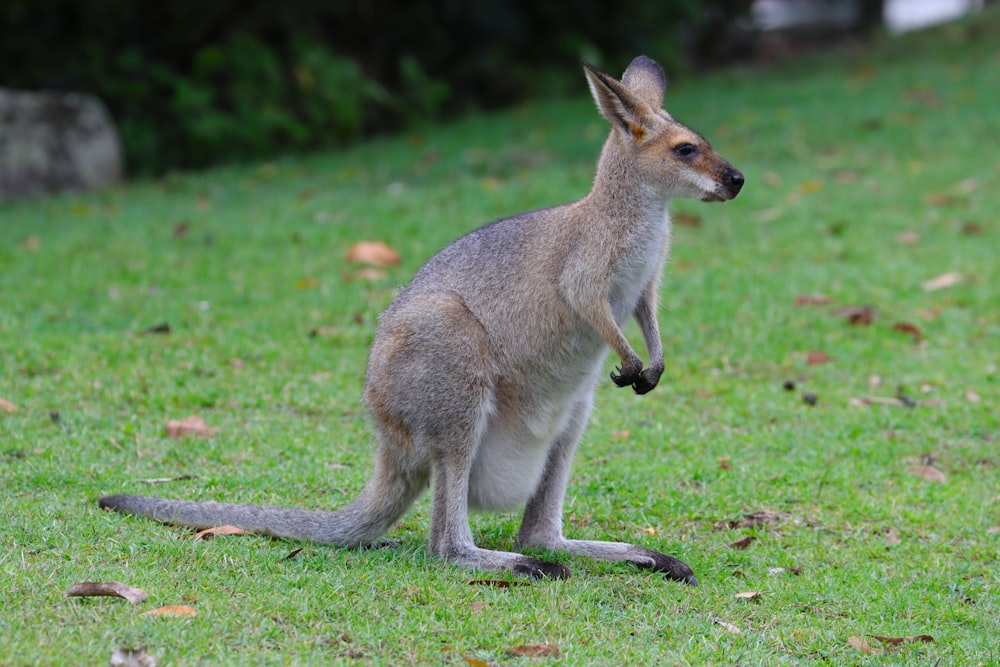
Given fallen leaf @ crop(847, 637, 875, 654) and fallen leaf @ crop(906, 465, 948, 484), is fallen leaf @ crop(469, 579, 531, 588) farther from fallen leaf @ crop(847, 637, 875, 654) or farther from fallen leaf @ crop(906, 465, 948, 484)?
fallen leaf @ crop(906, 465, 948, 484)

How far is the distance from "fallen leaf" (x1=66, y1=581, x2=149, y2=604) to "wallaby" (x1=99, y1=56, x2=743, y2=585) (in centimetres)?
66

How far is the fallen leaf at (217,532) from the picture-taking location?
4.18m

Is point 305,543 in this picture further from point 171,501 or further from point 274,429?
point 274,429

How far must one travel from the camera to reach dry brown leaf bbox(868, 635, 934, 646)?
12.3 ft

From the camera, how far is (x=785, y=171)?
1048cm

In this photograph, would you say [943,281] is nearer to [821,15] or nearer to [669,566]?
[669,566]

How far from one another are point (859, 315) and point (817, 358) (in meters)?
0.64

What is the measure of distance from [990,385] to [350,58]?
8676 millimetres

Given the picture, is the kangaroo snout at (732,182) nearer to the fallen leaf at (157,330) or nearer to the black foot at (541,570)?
the black foot at (541,570)

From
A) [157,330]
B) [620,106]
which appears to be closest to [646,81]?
[620,106]

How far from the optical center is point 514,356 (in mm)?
4176

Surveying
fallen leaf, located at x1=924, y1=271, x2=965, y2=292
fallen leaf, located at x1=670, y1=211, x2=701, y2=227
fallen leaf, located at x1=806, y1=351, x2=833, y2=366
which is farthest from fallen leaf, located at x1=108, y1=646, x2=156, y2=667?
fallen leaf, located at x1=670, y1=211, x2=701, y2=227

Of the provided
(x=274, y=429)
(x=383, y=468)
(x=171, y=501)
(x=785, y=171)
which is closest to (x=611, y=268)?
(x=383, y=468)

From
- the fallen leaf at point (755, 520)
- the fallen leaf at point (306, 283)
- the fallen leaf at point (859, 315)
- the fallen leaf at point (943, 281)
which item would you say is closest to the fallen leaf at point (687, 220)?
the fallen leaf at point (943, 281)
